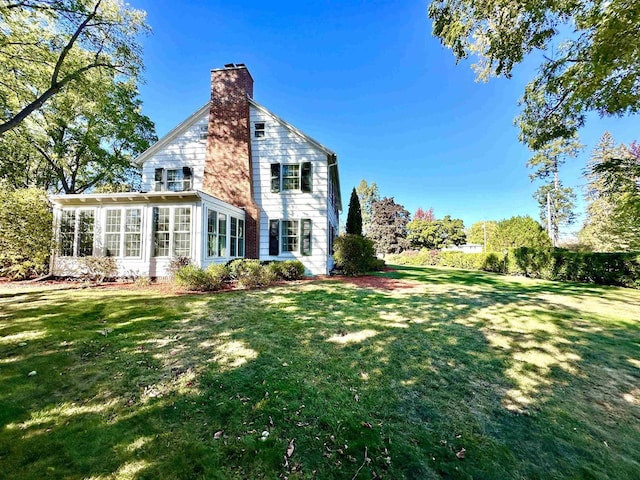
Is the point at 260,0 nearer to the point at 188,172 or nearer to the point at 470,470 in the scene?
the point at 188,172

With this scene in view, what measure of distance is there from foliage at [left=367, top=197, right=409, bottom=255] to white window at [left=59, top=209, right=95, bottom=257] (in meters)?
31.9

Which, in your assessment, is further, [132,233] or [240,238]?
[240,238]

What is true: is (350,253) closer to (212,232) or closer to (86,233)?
(212,232)

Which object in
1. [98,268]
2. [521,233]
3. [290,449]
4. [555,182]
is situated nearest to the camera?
[290,449]

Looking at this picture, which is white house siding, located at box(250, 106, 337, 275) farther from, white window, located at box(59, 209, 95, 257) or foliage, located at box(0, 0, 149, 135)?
white window, located at box(59, 209, 95, 257)

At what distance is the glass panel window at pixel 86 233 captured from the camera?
1075cm

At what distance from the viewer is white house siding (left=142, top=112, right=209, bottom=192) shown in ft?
45.2

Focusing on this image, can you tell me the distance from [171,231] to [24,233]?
545 cm

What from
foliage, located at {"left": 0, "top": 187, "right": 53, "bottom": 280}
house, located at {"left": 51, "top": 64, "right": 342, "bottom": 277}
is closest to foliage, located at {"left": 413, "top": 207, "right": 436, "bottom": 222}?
house, located at {"left": 51, "top": 64, "right": 342, "bottom": 277}

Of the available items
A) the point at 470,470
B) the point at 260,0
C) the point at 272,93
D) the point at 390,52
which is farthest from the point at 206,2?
the point at 470,470

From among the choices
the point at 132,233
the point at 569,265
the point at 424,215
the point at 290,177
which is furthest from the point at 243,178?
the point at 424,215

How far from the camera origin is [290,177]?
13109mm

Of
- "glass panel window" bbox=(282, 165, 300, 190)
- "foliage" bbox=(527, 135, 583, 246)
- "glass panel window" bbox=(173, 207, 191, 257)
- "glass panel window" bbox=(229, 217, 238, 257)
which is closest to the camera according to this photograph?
"glass panel window" bbox=(173, 207, 191, 257)

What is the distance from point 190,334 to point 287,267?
21.3ft
